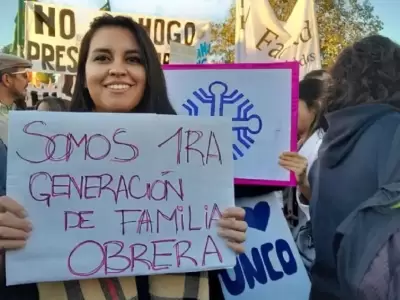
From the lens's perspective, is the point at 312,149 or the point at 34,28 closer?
the point at 312,149

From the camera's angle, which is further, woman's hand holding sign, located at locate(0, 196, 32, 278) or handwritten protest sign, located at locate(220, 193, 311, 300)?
handwritten protest sign, located at locate(220, 193, 311, 300)

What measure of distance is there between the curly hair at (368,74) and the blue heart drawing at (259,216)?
1.39ft

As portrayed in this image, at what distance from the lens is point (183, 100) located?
6.79 feet

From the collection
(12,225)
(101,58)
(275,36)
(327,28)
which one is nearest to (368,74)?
(101,58)

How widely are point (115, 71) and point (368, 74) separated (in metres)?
0.79

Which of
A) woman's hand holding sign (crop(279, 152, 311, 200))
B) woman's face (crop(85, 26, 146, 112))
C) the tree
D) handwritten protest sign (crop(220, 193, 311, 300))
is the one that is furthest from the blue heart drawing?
the tree

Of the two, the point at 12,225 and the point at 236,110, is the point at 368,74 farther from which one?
the point at 12,225

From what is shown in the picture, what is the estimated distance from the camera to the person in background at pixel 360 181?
137cm

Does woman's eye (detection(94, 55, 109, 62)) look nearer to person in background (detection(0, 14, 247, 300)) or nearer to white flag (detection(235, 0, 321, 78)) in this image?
person in background (detection(0, 14, 247, 300))

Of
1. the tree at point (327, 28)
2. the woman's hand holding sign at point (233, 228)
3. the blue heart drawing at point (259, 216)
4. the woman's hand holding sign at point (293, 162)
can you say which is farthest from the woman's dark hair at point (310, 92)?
the tree at point (327, 28)

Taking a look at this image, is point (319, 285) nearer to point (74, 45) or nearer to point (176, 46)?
point (176, 46)

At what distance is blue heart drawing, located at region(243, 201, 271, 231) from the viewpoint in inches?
76.3

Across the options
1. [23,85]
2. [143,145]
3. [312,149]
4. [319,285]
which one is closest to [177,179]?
[143,145]

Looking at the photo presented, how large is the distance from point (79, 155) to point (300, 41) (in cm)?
529
